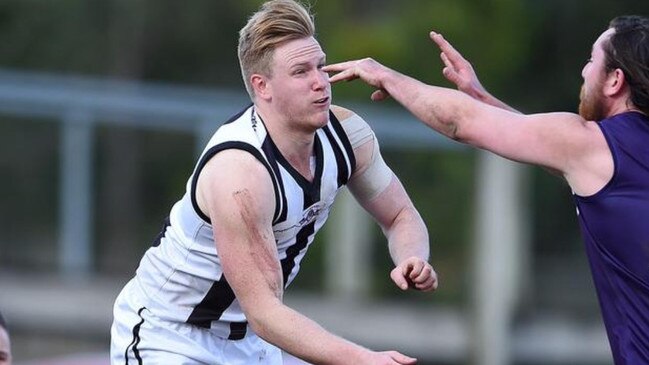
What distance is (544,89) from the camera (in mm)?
25031

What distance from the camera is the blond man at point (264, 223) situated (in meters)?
5.40

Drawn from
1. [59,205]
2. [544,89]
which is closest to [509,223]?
[59,205]

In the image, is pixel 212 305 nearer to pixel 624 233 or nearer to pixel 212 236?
pixel 212 236

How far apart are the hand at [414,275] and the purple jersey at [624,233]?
564 millimetres

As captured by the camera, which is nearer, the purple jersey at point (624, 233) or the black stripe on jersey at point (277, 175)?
the purple jersey at point (624, 233)

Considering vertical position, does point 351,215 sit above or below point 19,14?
below

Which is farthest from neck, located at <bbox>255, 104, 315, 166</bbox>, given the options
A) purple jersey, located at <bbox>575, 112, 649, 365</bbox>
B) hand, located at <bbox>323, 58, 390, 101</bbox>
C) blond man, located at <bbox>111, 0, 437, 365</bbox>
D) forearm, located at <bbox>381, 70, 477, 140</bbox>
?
purple jersey, located at <bbox>575, 112, 649, 365</bbox>

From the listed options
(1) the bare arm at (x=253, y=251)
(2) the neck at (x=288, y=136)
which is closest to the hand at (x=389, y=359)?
(1) the bare arm at (x=253, y=251)

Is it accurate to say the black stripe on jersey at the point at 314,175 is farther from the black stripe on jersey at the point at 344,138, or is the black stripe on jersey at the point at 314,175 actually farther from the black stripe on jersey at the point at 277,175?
the black stripe on jersey at the point at 344,138

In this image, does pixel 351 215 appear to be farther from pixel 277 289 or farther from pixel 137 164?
pixel 277 289

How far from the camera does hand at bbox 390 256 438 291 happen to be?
5473mm

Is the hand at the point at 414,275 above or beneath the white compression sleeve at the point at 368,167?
beneath

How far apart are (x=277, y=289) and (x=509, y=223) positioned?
11.6 m

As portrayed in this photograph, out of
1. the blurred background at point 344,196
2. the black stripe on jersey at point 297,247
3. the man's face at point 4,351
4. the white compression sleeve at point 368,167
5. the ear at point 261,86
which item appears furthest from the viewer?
the blurred background at point 344,196
